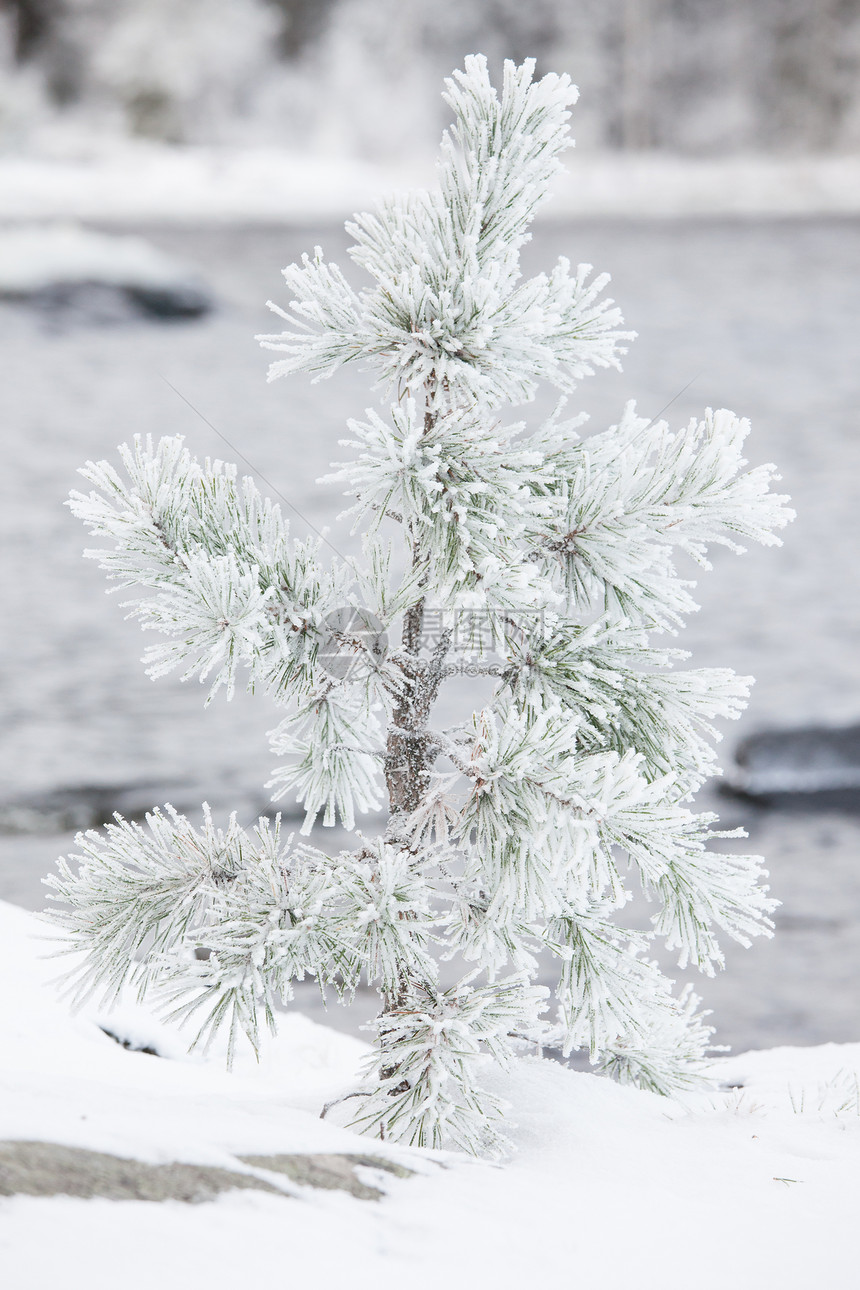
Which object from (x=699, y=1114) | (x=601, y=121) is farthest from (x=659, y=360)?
(x=601, y=121)

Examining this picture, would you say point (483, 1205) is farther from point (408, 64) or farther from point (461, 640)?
point (408, 64)

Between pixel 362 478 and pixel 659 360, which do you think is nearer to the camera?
pixel 362 478

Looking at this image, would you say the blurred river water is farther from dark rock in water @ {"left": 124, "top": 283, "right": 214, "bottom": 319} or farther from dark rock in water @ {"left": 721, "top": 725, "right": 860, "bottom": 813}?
dark rock in water @ {"left": 124, "top": 283, "right": 214, "bottom": 319}

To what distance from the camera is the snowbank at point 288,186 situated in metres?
52.9

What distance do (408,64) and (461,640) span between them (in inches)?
2696

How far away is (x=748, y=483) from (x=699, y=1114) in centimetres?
188

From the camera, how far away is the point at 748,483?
297 cm

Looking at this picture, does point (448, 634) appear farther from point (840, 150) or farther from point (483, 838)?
point (840, 150)

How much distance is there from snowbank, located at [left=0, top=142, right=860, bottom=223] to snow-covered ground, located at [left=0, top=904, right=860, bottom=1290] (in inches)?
1945

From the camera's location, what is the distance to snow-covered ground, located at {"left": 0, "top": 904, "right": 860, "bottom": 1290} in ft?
6.83

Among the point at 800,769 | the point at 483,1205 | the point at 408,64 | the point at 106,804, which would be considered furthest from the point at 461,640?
the point at 408,64

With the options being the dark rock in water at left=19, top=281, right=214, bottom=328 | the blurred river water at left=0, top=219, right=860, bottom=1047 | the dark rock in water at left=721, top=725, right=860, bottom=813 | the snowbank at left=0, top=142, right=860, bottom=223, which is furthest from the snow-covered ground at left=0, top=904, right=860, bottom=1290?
the snowbank at left=0, top=142, right=860, bottom=223

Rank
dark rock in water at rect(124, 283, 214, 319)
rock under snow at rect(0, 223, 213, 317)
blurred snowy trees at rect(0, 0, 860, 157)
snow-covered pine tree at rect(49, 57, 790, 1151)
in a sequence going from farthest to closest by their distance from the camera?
blurred snowy trees at rect(0, 0, 860, 157)
dark rock in water at rect(124, 283, 214, 319)
rock under snow at rect(0, 223, 213, 317)
snow-covered pine tree at rect(49, 57, 790, 1151)

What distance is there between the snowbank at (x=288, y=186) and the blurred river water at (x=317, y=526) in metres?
8.78
